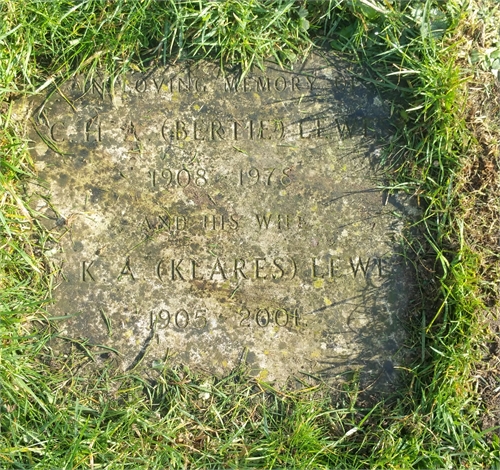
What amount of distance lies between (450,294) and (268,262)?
3.28 ft

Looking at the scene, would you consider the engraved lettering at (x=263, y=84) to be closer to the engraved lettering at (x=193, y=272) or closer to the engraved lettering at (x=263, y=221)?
the engraved lettering at (x=263, y=221)

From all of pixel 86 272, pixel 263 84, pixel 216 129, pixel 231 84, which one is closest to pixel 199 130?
pixel 216 129

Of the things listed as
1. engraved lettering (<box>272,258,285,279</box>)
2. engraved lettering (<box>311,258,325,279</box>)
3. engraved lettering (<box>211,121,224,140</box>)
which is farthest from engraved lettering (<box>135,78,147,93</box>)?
engraved lettering (<box>311,258,325,279</box>)

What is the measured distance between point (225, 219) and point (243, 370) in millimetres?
831

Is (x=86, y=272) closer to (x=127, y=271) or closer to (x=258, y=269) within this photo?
(x=127, y=271)

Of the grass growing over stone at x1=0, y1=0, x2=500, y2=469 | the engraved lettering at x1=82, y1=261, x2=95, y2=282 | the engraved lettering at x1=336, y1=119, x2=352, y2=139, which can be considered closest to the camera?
the grass growing over stone at x1=0, y1=0, x2=500, y2=469

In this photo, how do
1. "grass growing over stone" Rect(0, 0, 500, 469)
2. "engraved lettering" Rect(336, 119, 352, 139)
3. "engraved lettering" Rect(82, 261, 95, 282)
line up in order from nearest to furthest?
"grass growing over stone" Rect(0, 0, 500, 469) → "engraved lettering" Rect(82, 261, 95, 282) → "engraved lettering" Rect(336, 119, 352, 139)

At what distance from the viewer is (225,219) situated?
3145 millimetres

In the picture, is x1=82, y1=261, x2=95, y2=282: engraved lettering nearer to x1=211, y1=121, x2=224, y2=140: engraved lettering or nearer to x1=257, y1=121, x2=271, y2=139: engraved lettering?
x1=211, y1=121, x2=224, y2=140: engraved lettering

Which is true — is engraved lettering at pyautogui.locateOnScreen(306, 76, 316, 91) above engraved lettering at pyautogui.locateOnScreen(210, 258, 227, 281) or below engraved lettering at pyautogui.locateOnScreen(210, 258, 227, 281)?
above

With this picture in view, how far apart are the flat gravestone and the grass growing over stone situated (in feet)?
0.40

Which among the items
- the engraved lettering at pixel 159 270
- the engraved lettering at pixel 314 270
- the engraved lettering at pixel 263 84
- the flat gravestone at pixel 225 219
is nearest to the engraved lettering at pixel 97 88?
the flat gravestone at pixel 225 219

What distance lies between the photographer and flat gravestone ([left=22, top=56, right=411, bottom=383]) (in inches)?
121

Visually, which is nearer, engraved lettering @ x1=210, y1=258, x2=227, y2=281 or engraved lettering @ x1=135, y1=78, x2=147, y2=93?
engraved lettering @ x1=210, y1=258, x2=227, y2=281
